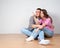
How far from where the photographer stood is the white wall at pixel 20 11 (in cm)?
510

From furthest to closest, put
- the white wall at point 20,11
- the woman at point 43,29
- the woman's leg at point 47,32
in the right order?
1. the white wall at point 20,11
2. the woman's leg at point 47,32
3. the woman at point 43,29

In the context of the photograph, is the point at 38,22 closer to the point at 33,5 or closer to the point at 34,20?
the point at 34,20

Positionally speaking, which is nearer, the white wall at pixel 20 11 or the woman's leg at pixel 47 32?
the woman's leg at pixel 47 32

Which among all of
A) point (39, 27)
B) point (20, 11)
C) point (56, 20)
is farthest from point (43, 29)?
point (20, 11)

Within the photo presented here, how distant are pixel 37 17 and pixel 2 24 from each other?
114cm

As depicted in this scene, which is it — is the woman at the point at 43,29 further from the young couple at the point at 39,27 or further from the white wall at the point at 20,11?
the white wall at the point at 20,11

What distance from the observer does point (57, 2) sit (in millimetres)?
5102

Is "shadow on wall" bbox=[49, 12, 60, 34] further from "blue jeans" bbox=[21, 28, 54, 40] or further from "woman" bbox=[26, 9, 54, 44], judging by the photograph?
"blue jeans" bbox=[21, 28, 54, 40]

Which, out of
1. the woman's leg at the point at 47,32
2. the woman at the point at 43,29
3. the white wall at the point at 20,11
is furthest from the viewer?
the white wall at the point at 20,11

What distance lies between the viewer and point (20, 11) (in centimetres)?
513

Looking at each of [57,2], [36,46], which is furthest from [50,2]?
[36,46]

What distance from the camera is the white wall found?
5098 mm

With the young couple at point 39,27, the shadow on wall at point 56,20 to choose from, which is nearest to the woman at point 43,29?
the young couple at point 39,27

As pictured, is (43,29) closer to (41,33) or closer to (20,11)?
(41,33)
